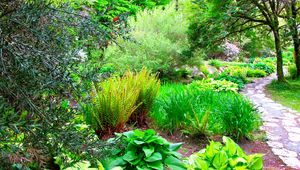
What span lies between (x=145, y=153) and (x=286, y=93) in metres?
7.58

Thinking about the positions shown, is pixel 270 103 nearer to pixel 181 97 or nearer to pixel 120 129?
pixel 181 97

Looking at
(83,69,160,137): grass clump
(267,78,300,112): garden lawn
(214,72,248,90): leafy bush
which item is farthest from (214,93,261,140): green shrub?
(214,72,248,90): leafy bush

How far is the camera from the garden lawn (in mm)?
7309

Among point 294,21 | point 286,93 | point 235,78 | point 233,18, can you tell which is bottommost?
point 286,93

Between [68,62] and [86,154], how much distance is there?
54 centimetres

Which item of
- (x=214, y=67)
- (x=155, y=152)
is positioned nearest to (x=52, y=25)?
(x=155, y=152)

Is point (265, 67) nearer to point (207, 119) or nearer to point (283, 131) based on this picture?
point (283, 131)

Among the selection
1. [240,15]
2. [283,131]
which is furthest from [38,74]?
[240,15]

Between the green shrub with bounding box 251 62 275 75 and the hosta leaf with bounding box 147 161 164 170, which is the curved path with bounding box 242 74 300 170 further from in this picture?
the green shrub with bounding box 251 62 275 75

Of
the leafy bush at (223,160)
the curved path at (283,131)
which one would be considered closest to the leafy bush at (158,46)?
the curved path at (283,131)

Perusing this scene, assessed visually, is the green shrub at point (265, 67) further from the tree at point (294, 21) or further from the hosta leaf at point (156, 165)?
the hosta leaf at point (156, 165)

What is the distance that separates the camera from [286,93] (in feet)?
28.8

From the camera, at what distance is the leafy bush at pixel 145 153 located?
7.63 ft

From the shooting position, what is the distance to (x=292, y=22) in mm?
8688
